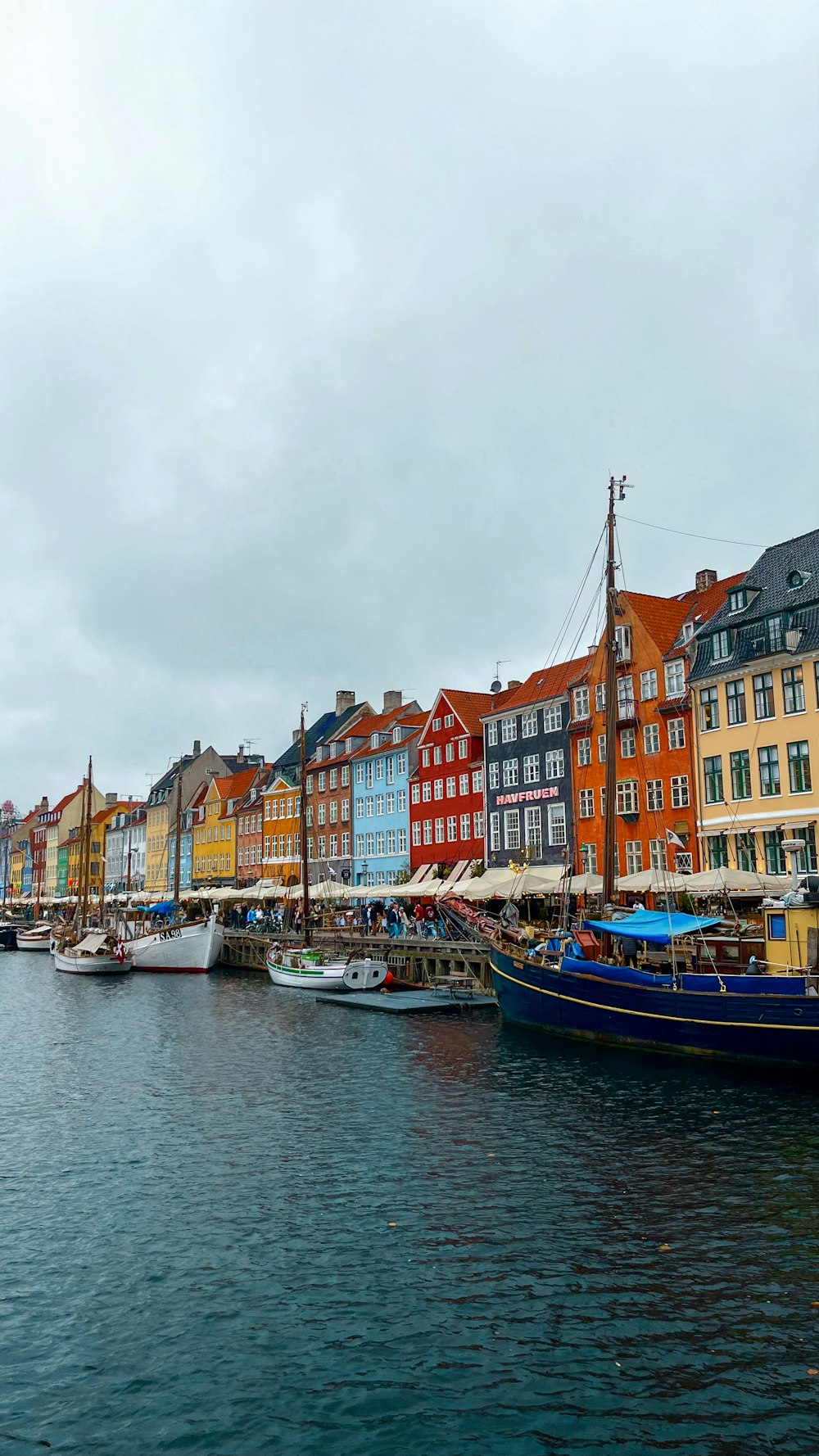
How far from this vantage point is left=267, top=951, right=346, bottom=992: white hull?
5384 centimetres

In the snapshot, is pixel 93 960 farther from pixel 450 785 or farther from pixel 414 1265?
pixel 414 1265

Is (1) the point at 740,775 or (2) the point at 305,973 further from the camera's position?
(2) the point at 305,973

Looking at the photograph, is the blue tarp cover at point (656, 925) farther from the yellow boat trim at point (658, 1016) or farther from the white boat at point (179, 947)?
the white boat at point (179, 947)

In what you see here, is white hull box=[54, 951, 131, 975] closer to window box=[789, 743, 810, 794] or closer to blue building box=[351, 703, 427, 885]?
blue building box=[351, 703, 427, 885]

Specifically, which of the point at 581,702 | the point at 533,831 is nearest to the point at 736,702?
the point at 581,702

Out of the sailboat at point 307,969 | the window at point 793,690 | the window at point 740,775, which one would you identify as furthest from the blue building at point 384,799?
the window at point 793,690

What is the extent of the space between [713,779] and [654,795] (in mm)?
3817

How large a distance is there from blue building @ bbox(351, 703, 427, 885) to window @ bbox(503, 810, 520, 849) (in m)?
12.5

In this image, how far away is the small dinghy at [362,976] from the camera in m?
53.4

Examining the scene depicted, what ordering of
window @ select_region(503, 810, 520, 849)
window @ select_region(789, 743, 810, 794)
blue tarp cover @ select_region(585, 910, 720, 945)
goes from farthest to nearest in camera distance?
window @ select_region(503, 810, 520, 849)
window @ select_region(789, 743, 810, 794)
blue tarp cover @ select_region(585, 910, 720, 945)

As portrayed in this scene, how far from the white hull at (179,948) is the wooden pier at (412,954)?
9.82ft

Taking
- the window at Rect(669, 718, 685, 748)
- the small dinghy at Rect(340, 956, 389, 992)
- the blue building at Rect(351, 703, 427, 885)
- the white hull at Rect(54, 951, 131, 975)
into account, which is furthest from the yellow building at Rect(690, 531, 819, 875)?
the white hull at Rect(54, 951, 131, 975)

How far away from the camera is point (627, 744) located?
2197 inches

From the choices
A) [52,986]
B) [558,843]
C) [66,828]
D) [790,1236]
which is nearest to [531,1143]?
[790,1236]
